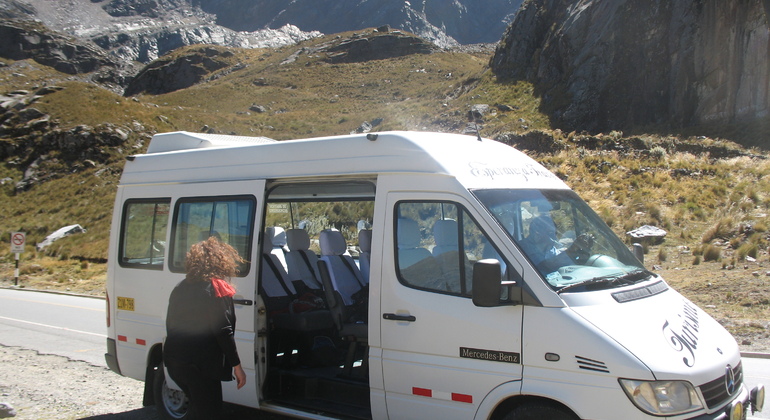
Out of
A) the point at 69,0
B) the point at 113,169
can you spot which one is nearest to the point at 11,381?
the point at 113,169

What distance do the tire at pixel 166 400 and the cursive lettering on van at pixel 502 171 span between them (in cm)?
373

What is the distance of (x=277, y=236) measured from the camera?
24.3 ft

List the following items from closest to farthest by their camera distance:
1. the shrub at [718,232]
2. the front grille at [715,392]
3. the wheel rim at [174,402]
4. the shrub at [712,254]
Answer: the front grille at [715,392] < the wheel rim at [174,402] < the shrub at [712,254] < the shrub at [718,232]

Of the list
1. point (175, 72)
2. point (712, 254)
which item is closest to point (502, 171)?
point (712, 254)

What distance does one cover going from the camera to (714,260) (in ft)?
50.5

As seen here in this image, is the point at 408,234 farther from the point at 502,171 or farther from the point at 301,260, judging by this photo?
the point at 301,260

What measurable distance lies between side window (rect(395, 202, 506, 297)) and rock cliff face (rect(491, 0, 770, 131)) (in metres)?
33.3

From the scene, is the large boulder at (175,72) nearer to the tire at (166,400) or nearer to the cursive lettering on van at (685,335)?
the tire at (166,400)

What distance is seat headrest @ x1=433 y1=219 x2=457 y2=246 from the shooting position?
4734mm

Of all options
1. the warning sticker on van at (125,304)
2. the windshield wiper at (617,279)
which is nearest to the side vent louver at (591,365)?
the windshield wiper at (617,279)

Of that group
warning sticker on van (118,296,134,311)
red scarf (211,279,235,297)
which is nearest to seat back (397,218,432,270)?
red scarf (211,279,235,297)

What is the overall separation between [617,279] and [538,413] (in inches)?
44.5

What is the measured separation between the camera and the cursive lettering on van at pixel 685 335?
3.95m

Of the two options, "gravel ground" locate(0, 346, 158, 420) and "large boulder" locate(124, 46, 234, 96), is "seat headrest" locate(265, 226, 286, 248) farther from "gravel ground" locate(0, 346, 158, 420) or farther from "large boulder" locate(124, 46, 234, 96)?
"large boulder" locate(124, 46, 234, 96)
